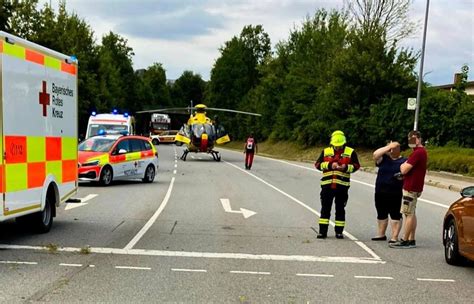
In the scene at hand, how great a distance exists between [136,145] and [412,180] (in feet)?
43.1

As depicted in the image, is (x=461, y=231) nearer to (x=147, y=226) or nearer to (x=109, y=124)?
(x=147, y=226)

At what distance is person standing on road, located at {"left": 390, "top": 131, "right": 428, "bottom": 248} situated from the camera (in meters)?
9.08

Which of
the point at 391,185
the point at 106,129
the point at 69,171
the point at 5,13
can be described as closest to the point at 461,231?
the point at 391,185

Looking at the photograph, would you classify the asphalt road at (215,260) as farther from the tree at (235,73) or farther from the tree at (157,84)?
the tree at (157,84)

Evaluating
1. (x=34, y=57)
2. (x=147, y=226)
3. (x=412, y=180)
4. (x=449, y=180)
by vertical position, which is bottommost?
(x=449, y=180)

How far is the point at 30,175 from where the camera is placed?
28.2ft

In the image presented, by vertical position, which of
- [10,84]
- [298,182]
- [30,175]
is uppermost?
[10,84]

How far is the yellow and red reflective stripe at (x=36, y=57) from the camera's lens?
7816 millimetres

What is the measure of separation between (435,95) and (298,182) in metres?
15.3

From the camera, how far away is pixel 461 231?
765cm

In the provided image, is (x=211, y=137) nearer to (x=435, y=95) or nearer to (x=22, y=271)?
(x=435, y=95)

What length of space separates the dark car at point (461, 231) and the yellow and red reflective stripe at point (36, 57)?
6413mm

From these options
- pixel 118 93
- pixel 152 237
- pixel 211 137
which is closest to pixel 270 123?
pixel 118 93

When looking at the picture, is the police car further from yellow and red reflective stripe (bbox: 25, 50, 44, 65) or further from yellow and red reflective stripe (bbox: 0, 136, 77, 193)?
yellow and red reflective stripe (bbox: 25, 50, 44, 65)
